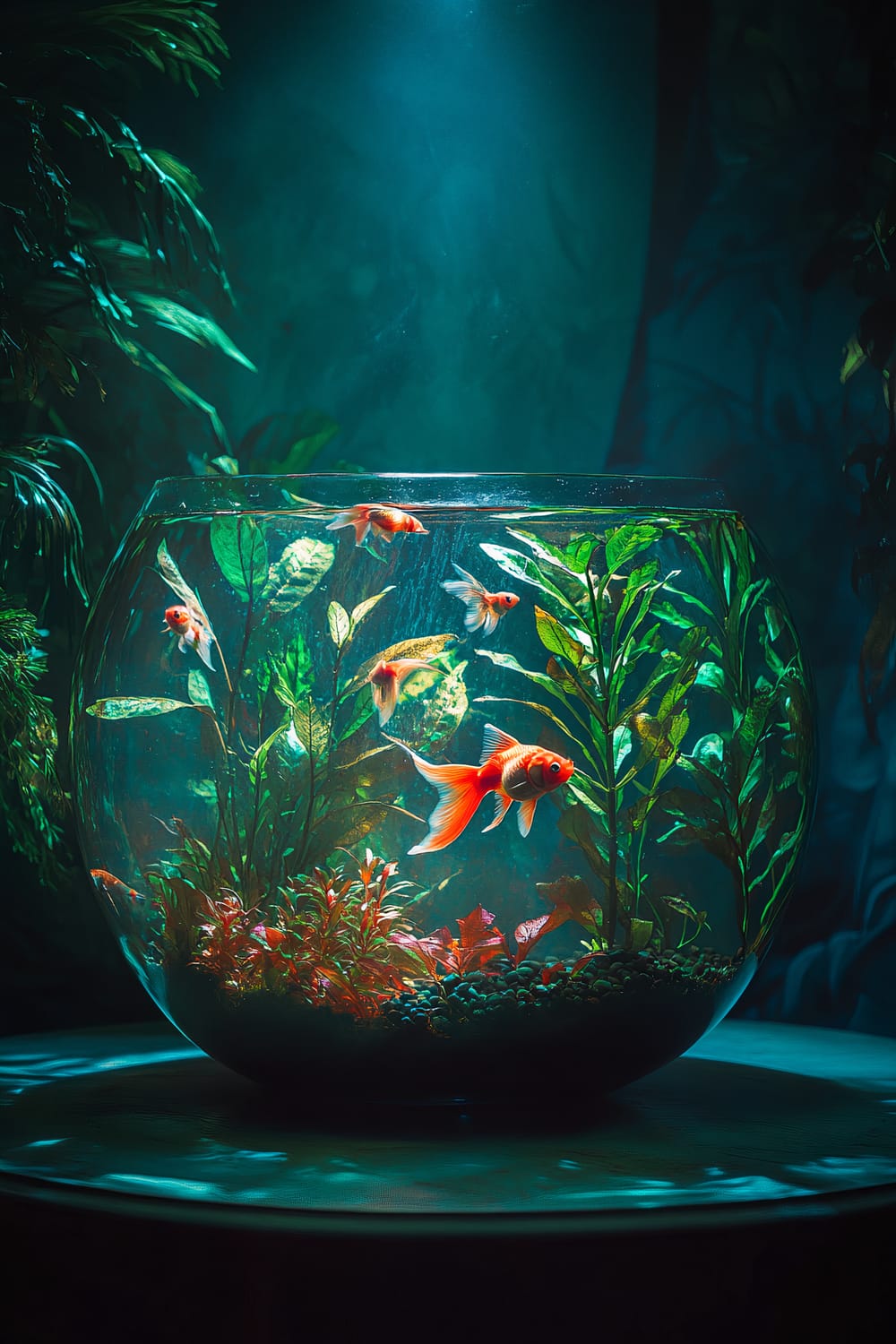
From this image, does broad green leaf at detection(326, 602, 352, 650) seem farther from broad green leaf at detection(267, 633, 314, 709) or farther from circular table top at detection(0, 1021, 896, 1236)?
circular table top at detection(0, 1021, 896, 1236)

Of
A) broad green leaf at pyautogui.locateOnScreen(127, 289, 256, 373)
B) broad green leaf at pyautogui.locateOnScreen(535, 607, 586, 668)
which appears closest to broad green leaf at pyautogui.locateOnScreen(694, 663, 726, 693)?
broad green leaf at pyautogui.locateOnScreen(535, 607, 586, 668)

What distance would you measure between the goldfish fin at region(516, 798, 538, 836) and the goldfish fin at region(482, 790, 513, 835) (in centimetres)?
1

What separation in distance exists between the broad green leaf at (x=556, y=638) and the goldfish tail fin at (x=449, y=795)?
153 millimetres

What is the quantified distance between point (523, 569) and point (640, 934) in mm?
398

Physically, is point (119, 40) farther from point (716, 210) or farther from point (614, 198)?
point (716, 210)

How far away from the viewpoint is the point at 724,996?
1695mm

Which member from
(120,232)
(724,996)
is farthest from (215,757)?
(120,232)

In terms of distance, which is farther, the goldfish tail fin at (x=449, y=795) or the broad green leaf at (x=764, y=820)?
the broad green leaf at (x=764, y=820)

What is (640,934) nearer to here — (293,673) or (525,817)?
(525,817)

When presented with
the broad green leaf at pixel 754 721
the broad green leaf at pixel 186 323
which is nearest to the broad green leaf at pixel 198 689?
the broad green leaf at pixel 754 721

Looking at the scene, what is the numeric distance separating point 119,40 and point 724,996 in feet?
6.02

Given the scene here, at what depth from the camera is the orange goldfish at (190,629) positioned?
1.57 m

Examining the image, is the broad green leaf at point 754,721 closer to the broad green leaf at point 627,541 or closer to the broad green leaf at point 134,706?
the broad green leaf at point 627,541

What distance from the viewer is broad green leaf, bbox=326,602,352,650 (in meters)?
1.51
